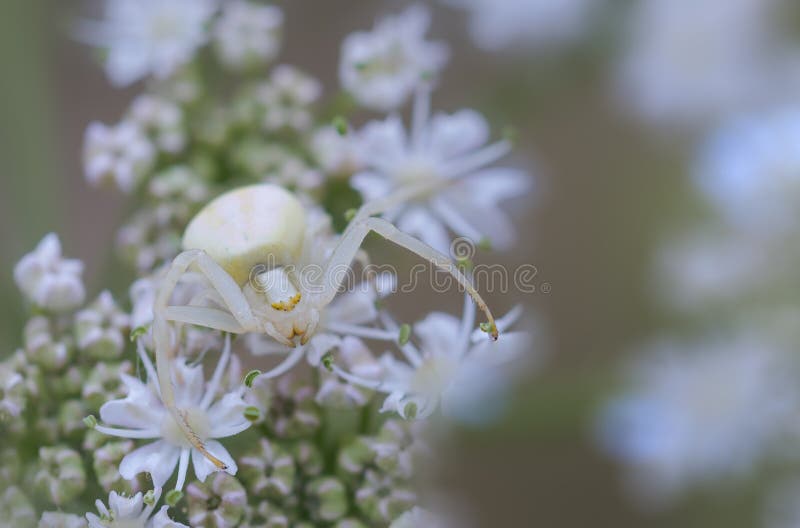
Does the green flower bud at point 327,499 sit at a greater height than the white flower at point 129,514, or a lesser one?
greater

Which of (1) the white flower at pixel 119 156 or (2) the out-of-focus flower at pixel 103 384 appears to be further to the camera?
(1) the white flower at pixel 119 156

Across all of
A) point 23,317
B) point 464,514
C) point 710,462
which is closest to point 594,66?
point 710,462

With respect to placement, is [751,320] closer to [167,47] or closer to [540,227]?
[540,227]

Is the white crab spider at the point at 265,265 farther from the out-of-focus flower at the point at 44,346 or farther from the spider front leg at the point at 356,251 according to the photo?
the out-of-focus flower at the point at 44,346

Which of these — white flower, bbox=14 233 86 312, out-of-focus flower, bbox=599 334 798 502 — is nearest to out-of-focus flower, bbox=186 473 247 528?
white flower, bbox=14 233 86 312

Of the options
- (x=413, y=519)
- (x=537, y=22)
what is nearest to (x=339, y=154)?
→ (x=413, y=519)

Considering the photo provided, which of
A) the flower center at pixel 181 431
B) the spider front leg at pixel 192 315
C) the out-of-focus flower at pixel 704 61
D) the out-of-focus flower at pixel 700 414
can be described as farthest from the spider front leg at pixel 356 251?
the out-of-focus flower at pixel 704 61

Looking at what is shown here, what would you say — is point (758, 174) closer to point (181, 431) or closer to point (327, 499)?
point (327, 499)
